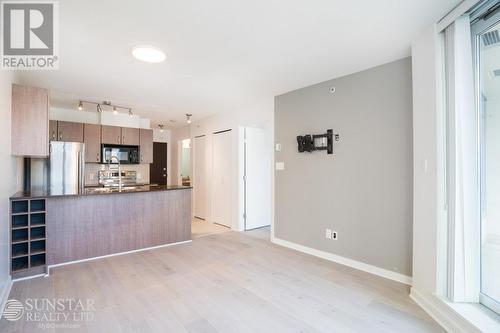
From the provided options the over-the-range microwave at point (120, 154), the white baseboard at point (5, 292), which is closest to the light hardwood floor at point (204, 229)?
the over-the-range microwave at point (120, 154)

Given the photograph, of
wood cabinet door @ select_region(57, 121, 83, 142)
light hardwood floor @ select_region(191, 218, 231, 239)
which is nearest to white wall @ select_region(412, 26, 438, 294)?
light hardwood floor @ select_region(191, 218, 231, 239)

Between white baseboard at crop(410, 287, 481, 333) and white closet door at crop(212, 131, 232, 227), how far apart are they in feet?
12.1

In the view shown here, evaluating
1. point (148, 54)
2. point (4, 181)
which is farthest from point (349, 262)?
point (4, 181)

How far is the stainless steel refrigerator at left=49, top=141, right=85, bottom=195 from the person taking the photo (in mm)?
4215

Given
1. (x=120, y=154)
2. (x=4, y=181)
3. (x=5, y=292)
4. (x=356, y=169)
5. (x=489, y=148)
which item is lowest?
(x=5, y=292)

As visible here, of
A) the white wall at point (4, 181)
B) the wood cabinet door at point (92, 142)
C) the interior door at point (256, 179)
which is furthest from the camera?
the interior door at point (256, 179)

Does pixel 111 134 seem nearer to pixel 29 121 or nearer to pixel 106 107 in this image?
pixel 106 107

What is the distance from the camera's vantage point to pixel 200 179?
20.5 feet

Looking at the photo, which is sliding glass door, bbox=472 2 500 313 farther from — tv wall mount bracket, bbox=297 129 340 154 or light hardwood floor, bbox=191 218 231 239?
light hardwood floor, bbox=191 218 231 239

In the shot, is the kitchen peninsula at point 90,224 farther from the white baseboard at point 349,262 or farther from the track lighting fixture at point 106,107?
the track lighting fixture at point 106,107

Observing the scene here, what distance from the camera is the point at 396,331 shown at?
191 centimetres

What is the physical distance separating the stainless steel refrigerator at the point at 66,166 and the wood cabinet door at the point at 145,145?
140 centimetres

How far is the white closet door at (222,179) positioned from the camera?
210 inches

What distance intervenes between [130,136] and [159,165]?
80.1 inches
